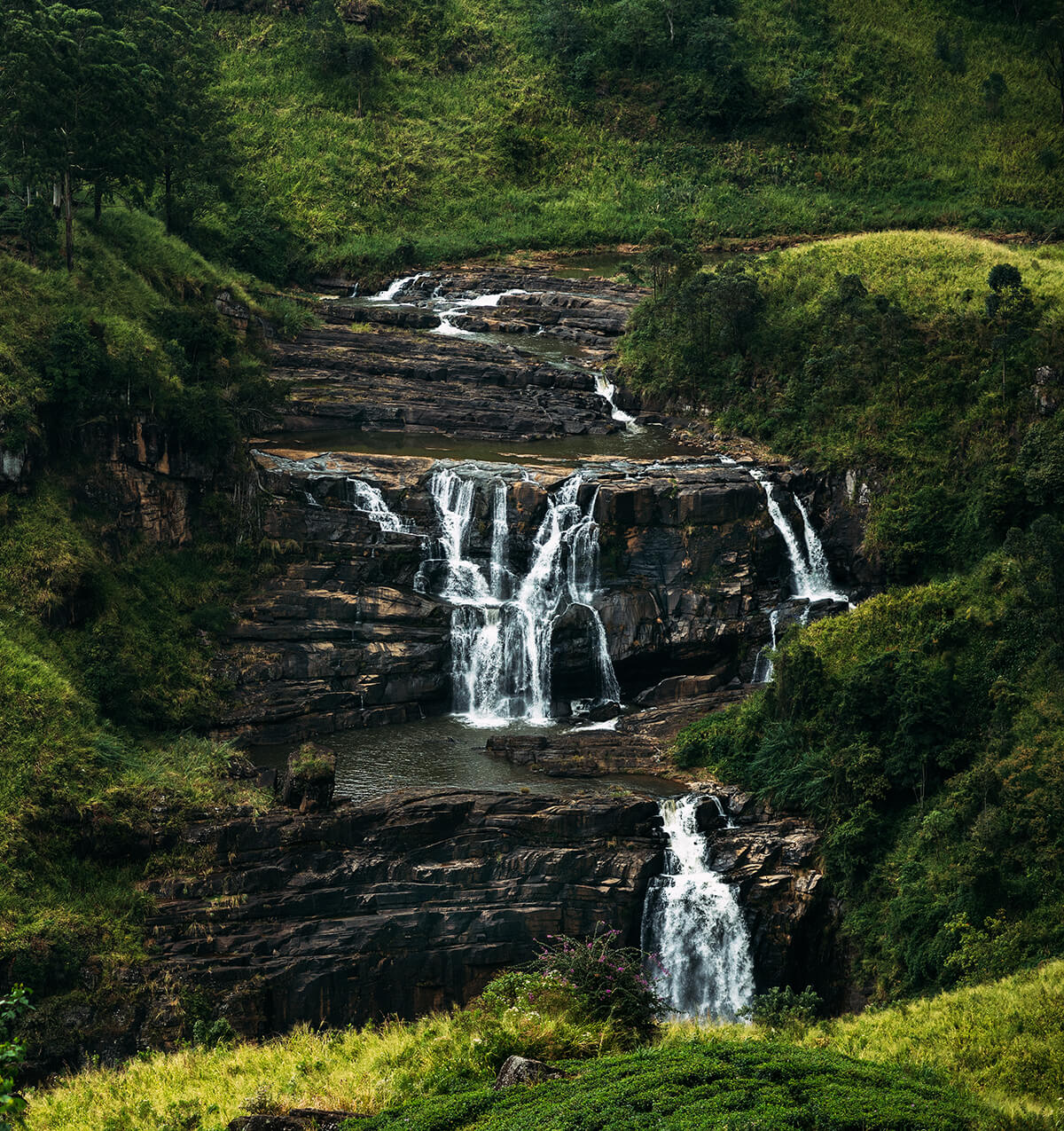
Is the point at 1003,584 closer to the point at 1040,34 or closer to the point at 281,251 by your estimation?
the point at 281,251

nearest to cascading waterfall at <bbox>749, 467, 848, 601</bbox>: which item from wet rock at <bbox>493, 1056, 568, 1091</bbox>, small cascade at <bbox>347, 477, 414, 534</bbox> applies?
small cascade at <bbox>347, 477, 414, 534</bbox>

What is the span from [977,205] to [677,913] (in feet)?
170

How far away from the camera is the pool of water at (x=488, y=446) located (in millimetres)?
43844

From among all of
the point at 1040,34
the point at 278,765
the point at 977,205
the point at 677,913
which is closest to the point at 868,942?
the point at 677,913

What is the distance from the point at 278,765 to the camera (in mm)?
33750

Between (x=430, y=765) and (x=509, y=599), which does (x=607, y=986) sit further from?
(x=509, y=599)

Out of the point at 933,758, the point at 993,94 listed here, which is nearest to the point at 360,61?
the point at 993,94

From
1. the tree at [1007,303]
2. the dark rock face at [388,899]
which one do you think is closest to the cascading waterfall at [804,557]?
the tree at [1007,303]

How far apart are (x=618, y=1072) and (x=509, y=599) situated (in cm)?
2336

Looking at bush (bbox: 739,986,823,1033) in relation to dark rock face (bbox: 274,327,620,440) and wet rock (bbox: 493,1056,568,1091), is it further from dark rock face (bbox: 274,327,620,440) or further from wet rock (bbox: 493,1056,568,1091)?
dark rock face (bbox: 274,327,620,440)

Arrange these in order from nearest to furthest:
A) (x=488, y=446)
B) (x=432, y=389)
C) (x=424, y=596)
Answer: (x=424, y=596)
(x=488, y=446)
(x=432, y=389)

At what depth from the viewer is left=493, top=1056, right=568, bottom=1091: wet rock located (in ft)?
55.8

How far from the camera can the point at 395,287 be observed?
Result: 6500 cm

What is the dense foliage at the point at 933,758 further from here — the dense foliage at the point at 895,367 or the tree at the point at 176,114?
the tree at the point at 176,114
